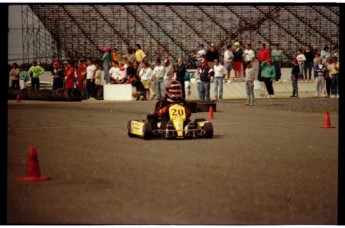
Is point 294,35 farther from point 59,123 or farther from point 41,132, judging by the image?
point 41,132

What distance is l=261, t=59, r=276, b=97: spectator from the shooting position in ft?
93.0

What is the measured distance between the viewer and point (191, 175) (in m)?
10.9

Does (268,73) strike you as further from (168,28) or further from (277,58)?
(168,28)

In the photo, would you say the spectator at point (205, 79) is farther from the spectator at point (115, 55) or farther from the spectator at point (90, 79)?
the spectator at point (90, 79)

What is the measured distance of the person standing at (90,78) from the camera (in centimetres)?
2803

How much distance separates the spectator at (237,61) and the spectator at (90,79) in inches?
184

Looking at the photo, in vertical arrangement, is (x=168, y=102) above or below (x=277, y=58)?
below

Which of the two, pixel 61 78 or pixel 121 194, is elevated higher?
pixel 61 78

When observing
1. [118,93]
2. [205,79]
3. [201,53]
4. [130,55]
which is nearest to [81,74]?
[118,93]

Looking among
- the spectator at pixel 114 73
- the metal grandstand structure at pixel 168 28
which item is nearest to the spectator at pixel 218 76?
the metal grandstand structure at pixel 168 28

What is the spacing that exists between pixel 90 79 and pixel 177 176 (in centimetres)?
1859

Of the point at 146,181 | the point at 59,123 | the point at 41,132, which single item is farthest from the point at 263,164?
the point at 59,123

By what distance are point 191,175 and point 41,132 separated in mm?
7105

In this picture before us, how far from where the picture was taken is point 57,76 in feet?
78.8
